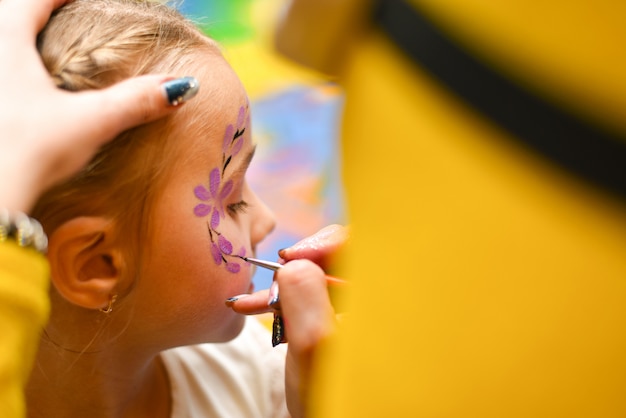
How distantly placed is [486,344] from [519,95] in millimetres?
142

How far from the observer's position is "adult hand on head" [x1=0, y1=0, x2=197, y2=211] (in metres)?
0.58

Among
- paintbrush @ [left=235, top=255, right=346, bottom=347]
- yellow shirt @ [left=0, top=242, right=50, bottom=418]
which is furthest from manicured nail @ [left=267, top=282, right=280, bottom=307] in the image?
yellow shirt @ [left=0, top=242, right=50, bottom=418]

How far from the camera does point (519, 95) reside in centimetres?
37

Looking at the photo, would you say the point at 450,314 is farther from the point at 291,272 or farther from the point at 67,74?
the point at 67,74

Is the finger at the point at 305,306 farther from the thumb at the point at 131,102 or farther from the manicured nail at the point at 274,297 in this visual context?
the thumb at the point at 131,102

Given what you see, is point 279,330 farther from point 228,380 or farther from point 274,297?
point 228,380

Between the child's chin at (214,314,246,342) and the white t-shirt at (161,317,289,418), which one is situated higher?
the child's chin at (214,314,246,342)

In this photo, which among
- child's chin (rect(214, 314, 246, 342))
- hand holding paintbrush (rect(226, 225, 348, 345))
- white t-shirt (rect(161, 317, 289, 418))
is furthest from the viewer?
white t-shirt (rect(161, 317, 289, 418))

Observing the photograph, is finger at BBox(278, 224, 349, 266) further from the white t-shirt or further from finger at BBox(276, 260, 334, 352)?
the white t-shirt

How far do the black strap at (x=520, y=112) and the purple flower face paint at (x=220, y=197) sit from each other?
409 millimetres

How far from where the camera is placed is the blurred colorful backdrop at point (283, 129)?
1614 millimetres

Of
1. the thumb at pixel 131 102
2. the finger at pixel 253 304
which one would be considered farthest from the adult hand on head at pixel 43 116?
the finger at pixel 253 304

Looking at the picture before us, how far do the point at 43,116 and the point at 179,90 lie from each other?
13 cm

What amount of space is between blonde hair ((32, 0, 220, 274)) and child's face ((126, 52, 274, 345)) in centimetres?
2
